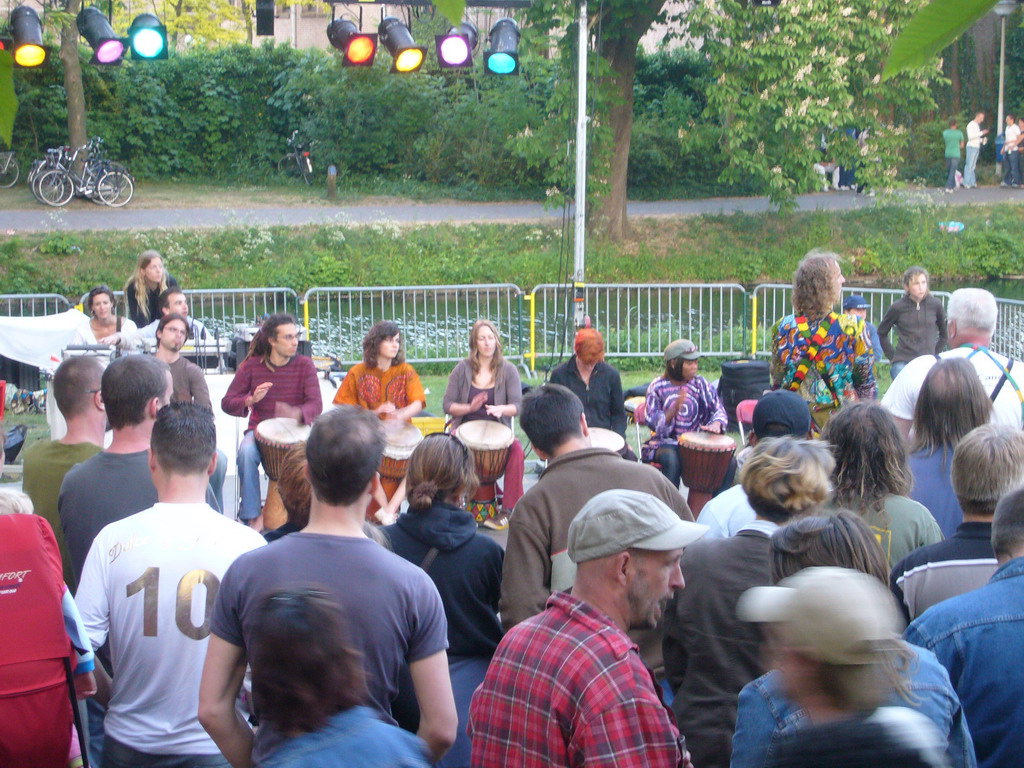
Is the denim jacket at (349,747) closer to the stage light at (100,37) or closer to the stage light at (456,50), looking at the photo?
the stage light at (456,50)

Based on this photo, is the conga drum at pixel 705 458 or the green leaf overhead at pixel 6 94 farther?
the conga drum at pixel 705 458

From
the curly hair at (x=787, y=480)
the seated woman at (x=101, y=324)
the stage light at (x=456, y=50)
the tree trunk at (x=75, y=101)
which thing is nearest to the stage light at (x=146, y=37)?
the seated woman at (x=101, y=324)

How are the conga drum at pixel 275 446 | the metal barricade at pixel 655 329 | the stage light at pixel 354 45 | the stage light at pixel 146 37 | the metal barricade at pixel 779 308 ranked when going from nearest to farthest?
the conga drum at pixel 275 446
the stage light at pixel 146 37
the stage light at pixel 354 45
the metal barricade at pixel 779 308
the metal barricade at pixel 655 329

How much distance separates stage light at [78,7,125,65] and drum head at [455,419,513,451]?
196 inches

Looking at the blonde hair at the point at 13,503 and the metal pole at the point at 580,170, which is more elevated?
the metal pole at the point at 580,170

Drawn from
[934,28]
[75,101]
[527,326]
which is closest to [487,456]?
[934,28]

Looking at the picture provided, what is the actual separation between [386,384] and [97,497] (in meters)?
4.08

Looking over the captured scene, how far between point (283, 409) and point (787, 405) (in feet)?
12.4

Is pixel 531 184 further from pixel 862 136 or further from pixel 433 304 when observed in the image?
pixel 433 304

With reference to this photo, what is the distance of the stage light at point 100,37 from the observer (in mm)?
9945

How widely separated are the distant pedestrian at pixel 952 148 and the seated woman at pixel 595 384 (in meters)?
22.7

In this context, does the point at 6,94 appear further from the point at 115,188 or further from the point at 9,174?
the point at 9,174

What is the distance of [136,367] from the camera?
4.21 m

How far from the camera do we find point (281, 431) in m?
7.25
